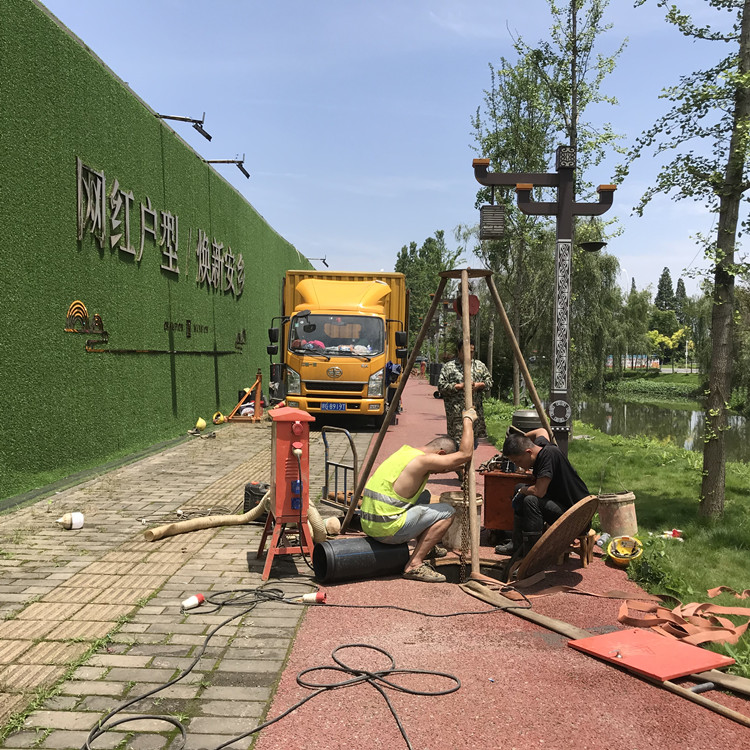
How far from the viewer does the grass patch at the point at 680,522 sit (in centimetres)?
564

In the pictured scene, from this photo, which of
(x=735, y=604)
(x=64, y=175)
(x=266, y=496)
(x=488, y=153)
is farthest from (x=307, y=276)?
(x=735, y=604)

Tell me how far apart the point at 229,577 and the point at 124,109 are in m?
9.43

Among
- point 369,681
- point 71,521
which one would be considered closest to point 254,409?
point 71,521

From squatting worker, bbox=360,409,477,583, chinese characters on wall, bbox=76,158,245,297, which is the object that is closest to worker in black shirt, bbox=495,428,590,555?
squatting worker, bbox=360,409,477,583

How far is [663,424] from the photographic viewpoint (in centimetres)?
3009

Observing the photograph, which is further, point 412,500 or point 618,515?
point 618,515

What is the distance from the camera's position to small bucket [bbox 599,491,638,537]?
677 centimetres

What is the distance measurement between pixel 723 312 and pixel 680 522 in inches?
92.9

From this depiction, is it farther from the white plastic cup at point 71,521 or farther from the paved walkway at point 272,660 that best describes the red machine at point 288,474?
the white plastic cup at point 71,521

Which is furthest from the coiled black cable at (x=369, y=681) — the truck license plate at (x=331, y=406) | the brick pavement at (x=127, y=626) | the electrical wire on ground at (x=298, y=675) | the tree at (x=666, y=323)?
the tree at (x=666, y=323)

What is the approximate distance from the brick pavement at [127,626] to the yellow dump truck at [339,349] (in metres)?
6.97

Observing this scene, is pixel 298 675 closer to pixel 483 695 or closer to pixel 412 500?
pixel 483 695

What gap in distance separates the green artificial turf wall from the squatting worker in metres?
4.87

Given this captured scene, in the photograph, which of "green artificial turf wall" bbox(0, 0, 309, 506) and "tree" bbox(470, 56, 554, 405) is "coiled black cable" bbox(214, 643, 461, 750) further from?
"tree" bbox(470, 56, 554, 405)
